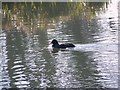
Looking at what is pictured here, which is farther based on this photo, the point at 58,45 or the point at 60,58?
the point at 58,45

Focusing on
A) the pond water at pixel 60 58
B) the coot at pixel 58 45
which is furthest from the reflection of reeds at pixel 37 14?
the coot at pixel 58 45

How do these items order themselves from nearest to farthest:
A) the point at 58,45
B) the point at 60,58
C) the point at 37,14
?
the point at 60,58
the point at 58,45
the point at 37,14

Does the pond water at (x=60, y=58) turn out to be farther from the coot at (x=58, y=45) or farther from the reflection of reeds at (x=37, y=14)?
the reflection of reeds at (x=37, y=14)

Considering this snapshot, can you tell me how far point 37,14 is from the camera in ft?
133

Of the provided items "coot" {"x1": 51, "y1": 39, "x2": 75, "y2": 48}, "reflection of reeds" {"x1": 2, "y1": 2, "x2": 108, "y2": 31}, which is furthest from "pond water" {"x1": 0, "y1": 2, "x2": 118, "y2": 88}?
"reflection of reeds" {"x1": 2, "y1": 2, "x2": 108, "y2": 31}

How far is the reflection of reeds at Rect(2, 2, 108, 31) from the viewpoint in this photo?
32.6 m

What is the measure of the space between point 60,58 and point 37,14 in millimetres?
21126

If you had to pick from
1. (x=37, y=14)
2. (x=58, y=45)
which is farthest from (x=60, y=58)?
(x=37, y=14)

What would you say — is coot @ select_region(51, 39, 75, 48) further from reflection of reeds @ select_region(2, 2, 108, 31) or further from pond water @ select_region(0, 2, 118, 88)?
reflection of reeds @ select_region(2, 2, 108, 31)

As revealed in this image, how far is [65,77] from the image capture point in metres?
16.2

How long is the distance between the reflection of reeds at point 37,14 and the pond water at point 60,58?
120 inches

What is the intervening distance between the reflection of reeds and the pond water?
304 centimetres

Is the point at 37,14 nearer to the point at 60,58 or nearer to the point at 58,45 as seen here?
the point at 58,45

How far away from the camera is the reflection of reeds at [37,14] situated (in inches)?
1284
